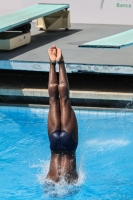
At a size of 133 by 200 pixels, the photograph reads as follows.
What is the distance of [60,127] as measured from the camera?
522 centimetres

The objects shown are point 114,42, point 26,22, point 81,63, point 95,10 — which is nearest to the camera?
point 114,42

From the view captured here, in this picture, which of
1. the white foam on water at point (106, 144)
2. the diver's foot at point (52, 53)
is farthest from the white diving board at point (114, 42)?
the white foam on water at point (106, 144)

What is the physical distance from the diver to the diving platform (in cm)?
339

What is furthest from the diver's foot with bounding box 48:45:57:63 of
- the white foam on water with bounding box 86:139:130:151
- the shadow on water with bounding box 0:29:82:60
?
the shadow on water with bounding box 0:29:82:60

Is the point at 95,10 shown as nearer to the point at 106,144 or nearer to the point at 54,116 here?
the point at 106,144

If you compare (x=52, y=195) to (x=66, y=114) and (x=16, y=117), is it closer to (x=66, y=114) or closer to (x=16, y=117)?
(x=66, y=114)

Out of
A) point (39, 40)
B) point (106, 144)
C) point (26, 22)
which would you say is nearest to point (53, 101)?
point (106, 144)

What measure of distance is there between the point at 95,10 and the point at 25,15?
280cm

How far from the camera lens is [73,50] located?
9.44 meters

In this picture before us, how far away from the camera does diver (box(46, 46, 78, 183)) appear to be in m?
5.15

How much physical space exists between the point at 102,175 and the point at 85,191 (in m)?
0.55

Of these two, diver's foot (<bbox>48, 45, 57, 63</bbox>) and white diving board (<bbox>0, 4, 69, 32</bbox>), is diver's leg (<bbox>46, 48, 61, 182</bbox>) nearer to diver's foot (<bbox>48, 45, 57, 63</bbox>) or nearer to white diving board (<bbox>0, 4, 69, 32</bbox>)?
diver's foot (<bbox>48, 45, 57, 63</bbox>)

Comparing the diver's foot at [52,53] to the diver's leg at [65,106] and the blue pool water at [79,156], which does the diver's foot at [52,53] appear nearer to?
the diver's leg at [65,106]

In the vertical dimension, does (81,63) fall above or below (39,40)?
above
